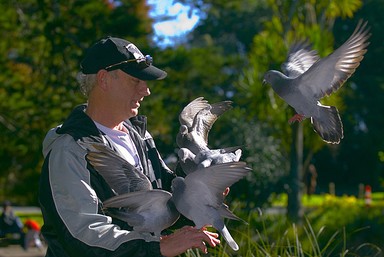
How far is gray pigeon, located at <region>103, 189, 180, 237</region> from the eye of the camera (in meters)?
2.45

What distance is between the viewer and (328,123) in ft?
9.55

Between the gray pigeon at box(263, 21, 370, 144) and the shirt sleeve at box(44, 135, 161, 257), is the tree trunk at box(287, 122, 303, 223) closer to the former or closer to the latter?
the gray pigeon at box(263, 21, 370, 144)

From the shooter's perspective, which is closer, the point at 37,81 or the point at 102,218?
the point at 102,218

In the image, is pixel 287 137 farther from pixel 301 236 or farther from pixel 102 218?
pixel 102 218

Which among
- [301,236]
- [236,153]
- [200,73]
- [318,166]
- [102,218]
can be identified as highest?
[236,153]

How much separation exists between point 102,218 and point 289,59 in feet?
3.53

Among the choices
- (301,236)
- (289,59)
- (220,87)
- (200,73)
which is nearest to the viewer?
(289,59)

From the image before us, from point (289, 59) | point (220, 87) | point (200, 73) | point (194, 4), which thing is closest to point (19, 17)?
point (194, 4)

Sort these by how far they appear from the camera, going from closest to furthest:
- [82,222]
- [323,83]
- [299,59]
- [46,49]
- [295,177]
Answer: [82,222], [323,83], [299,59], [46,49], [295,177]

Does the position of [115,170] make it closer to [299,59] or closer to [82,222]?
[82,222]

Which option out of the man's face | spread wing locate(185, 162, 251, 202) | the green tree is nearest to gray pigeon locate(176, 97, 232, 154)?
the man's face

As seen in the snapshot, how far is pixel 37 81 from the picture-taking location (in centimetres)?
1176

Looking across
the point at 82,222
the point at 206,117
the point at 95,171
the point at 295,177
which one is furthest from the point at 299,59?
the point at 295,177

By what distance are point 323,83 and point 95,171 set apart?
0.87m
